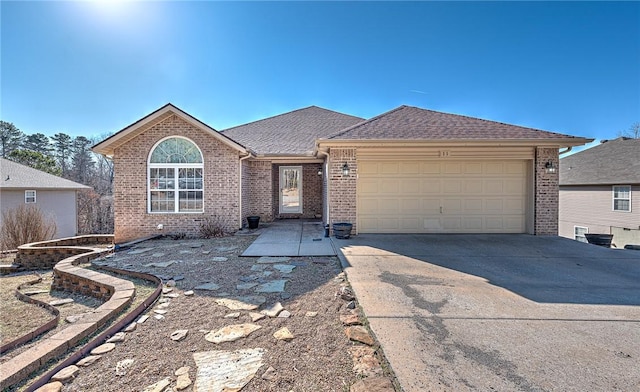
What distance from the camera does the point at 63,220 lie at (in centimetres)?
1683

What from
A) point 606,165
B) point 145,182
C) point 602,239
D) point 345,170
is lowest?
point 602,239

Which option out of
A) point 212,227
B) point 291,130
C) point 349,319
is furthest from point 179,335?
point 291,130

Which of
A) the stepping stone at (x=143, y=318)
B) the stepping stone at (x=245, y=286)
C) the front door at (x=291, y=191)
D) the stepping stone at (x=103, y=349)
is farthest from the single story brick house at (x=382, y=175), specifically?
the stepping stone at (x=103, y=349)

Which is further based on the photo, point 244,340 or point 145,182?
point 145,182

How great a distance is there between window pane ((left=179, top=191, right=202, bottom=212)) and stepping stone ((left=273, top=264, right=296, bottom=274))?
5.28 m

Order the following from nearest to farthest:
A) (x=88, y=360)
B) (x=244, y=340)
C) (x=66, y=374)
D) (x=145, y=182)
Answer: (x=66, y=374) → (x=88, y=360) → (x=244, y=340) → (x=145, y=182)

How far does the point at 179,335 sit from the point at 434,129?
8520mm

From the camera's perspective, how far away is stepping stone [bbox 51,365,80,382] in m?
2.31

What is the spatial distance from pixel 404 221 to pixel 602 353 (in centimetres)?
625

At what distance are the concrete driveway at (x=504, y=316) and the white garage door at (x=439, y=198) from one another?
7.54 ft

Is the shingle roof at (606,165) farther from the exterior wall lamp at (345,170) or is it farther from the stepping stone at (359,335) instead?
the stepping stone at (359,335)

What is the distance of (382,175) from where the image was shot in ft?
28.6

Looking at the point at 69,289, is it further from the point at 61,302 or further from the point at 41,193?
the point at 41,193

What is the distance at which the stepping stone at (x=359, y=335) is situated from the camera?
278 centimetres
